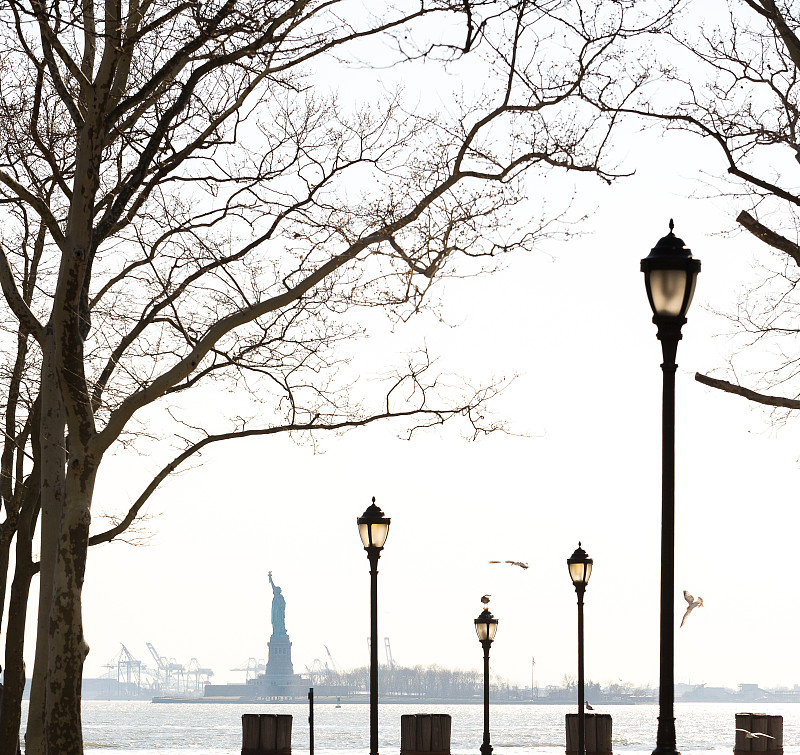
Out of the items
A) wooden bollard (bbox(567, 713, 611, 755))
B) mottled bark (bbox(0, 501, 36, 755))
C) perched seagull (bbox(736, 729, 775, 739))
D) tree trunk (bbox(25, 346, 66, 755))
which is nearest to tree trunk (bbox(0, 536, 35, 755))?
mottled bark (bbox(0, 501, 36, 755))

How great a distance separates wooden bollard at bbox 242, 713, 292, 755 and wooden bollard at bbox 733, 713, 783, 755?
8.35 meters

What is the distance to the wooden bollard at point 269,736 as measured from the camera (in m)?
22.4

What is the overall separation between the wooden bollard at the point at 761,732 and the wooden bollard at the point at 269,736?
8.35 meters

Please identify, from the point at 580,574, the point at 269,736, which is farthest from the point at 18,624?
→ the point at 580,574

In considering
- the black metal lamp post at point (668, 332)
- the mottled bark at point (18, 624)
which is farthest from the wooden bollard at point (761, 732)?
the black metal lamp post at point (668, 332)

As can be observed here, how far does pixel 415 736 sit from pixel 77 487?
11.7m

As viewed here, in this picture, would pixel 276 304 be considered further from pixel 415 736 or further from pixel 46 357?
pixel 415 736

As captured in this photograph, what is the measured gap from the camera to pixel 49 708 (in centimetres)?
1374

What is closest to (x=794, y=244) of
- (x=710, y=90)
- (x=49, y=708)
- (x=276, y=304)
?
(x=710, y=90)

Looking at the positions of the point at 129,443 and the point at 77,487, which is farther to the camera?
the point at 129,443

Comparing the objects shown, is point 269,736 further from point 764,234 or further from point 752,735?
point 764,234

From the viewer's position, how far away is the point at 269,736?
73.7 ft

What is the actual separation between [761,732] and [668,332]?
17.8m

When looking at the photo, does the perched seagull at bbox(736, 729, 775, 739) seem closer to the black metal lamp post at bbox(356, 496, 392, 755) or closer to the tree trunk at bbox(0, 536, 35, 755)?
the black metal lamp post at bbox(356, 496, 392, 755)
